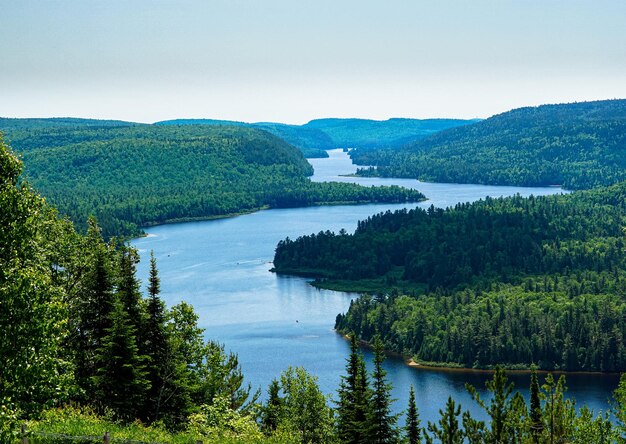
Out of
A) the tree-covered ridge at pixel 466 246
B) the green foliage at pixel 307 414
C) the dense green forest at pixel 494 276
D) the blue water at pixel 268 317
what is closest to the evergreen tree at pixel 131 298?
the green foliage at pixel 307 414

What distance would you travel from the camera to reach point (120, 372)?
110 ft

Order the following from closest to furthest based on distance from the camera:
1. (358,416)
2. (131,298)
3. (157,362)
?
(131,298)
(358,416)
(157,362)

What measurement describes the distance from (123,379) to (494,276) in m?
103

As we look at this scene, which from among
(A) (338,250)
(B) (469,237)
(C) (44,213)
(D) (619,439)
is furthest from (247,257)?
(D) (619,439)

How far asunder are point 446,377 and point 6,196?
69.7 m

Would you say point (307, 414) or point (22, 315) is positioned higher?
point (22, 315)

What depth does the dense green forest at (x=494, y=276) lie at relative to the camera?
92.9 m

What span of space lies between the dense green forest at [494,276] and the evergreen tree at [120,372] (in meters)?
63.1

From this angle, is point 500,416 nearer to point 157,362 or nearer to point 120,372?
point 120,372

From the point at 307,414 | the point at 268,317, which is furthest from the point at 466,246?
the point at 307,414

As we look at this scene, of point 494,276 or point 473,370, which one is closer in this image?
point 473,370

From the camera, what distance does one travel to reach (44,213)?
37.9 m

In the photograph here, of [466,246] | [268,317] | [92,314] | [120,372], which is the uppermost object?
[92,314]

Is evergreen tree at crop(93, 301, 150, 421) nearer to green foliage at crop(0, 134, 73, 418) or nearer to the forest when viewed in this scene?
the forest
